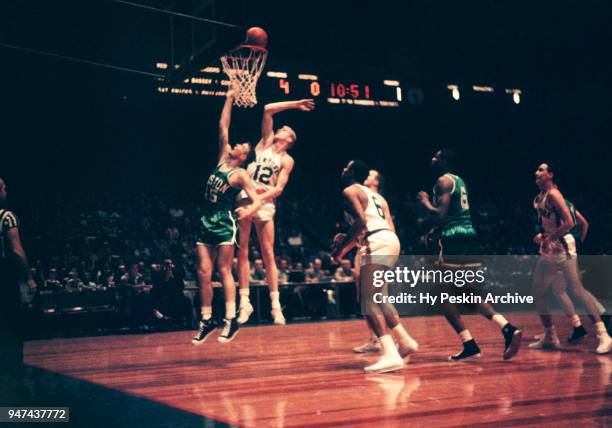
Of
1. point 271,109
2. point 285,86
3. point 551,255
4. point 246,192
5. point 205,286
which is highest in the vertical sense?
point 285,86

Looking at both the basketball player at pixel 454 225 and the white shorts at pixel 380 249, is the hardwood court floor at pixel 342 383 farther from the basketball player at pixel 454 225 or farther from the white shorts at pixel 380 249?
the white shorts at pixel 380 249

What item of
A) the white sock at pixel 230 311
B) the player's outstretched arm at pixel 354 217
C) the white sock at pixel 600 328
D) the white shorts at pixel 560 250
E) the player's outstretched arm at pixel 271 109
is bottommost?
the white sock at pixel 600 328

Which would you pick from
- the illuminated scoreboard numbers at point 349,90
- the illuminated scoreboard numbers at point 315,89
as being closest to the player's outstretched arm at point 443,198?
the illuminated scoreboard numbers at point 315,89

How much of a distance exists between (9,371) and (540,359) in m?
4.10

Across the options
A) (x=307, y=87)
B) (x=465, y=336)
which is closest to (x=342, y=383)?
(x=465, y=336)

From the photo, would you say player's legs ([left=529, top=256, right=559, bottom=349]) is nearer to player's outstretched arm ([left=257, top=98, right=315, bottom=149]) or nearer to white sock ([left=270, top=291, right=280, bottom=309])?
white sock ([left=270, top=291, right=280, bottom=309])

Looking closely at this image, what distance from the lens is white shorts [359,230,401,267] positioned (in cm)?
470

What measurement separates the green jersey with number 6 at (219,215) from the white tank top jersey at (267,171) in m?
0.61

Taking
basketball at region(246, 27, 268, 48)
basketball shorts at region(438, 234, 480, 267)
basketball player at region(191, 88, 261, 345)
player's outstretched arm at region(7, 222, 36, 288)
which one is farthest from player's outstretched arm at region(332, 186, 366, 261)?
basketball at region(246, 27, 268, 48)

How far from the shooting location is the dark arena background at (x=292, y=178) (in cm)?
391

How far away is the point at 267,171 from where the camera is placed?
262 inches

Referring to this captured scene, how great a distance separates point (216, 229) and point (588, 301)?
3526 millimetres

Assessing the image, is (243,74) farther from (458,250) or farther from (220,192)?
(458,250)

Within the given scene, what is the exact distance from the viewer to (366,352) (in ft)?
19.9
